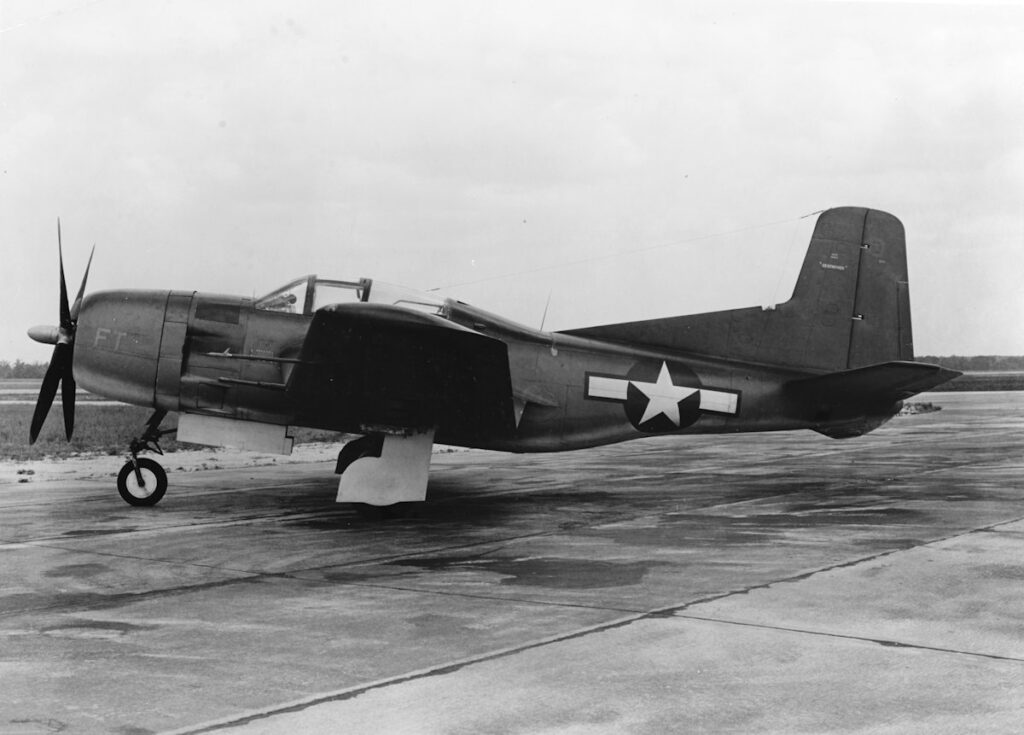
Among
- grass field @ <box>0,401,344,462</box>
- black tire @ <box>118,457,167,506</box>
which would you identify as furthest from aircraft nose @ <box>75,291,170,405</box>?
grass field @ <box>0,401,344,462</box>

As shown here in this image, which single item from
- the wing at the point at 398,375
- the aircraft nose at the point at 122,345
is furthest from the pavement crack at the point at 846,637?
the aircraft nose at the point at 122,345

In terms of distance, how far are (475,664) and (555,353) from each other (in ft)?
20.8

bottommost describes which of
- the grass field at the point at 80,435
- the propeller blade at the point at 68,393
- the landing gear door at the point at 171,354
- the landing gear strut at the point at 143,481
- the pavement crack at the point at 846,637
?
the grass field at the point at 80,435

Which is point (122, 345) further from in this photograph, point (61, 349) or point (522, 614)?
point (522, 614)

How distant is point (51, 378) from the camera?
10.1 m

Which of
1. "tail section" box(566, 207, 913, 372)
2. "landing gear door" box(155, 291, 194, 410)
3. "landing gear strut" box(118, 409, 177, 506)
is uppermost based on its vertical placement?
"tail section" box(566, 207, 913, 372)

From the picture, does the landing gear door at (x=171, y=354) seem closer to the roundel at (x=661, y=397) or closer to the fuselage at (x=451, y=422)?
the fuselage at (x=451, y=422)

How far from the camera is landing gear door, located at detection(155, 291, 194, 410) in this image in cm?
952

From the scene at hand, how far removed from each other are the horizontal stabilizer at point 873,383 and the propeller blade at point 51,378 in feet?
26.9

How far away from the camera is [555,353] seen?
34.3ft

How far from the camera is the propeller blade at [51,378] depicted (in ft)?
32.9

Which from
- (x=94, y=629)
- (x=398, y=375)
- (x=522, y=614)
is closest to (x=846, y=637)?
(x=522, y=614)

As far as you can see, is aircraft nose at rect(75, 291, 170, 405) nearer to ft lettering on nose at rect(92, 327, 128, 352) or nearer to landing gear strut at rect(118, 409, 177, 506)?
ft lettering on nose at rect(92, 327, 128, 352)

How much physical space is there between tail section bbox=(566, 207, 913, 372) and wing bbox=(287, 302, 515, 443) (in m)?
3.45
